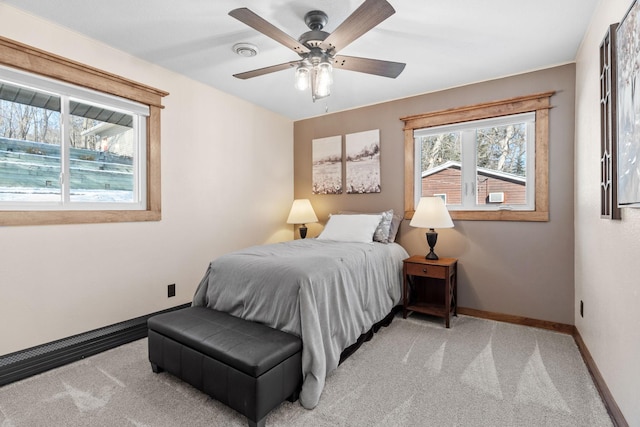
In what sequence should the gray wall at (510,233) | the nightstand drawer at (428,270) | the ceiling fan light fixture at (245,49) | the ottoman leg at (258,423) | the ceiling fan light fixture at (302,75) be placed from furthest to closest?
the nightstand drawer at (428,270) → the gray wall at (510,233) → the ceiling fan light fixture at (245,49) → the ceiling fan light fixture at (302,75) → the ottoman leg at (258,423)

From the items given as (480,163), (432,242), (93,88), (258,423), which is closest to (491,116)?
(480,163)

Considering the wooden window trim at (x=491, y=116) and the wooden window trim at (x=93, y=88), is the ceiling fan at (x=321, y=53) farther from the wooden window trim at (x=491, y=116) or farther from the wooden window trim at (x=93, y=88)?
the wooden window trim at (x=491, y=116)

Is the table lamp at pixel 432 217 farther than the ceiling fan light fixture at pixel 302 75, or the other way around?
the table lamp at pixel 432 217

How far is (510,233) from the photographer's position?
3055 millimetres

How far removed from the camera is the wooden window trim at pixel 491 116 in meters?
2.89

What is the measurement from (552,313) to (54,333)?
410cm

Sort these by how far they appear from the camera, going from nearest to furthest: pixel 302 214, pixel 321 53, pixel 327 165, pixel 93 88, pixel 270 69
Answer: pixel 321 53
pixel 270 69
pixel 93 88
pixel 302 214
pixel 327 165

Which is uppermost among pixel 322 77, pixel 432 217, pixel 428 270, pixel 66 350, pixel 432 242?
pixel 322 77

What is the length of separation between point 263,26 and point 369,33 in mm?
939

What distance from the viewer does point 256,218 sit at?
157 inches

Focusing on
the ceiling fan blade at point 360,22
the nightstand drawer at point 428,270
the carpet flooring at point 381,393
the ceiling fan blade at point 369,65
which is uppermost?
the ceiling fan blade at point 360,22

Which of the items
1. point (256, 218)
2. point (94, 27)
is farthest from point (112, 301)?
point (94, 27)

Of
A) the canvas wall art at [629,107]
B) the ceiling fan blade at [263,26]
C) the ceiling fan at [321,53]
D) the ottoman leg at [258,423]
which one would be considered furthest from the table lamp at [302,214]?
the canvas wall art at [629,107]

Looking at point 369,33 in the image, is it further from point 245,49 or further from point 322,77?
point 245,49
